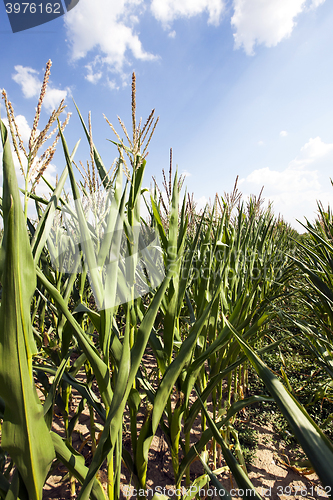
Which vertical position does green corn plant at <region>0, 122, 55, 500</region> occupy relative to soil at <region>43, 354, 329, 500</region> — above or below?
above

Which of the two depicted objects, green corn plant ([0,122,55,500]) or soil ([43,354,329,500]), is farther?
soil ([43,354,329,500])

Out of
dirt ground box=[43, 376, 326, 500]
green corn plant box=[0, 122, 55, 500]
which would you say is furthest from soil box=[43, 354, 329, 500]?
green corn plant box=[0, 122, 55, 500]

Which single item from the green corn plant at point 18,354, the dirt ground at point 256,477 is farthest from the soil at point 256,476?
the green corn plant at point 18,354

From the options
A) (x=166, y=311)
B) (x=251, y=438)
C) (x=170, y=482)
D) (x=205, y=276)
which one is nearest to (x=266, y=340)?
(x=251, y=438)

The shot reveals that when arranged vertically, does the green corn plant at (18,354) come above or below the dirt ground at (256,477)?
above

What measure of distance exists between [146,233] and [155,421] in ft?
2.75

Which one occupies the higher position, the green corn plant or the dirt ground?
the green corn plant

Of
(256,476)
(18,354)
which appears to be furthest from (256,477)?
(18,354)

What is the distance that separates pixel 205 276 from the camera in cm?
96

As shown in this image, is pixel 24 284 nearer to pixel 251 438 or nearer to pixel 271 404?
pixel 251 438

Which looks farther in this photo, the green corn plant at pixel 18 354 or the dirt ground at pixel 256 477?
the dirt ground at pixel 256 477

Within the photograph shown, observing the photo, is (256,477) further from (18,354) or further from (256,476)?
(18,354)

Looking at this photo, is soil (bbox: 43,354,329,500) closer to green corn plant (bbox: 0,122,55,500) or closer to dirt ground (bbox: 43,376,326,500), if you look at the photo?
dirt ground (bbox: 43,376,326,500)

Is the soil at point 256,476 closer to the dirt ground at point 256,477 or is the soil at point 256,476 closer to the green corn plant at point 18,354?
the dirt ground at point 256,477
